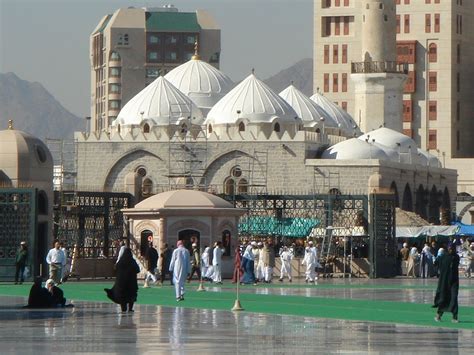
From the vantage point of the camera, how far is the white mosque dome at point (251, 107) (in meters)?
71.4

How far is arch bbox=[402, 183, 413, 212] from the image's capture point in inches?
2894

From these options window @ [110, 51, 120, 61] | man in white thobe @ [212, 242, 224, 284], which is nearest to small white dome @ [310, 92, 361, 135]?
man in white thobe @ [212, 242, 224, 284]

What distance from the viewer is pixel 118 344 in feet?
63.5

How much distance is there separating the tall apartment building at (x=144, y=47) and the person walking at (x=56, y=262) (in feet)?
375

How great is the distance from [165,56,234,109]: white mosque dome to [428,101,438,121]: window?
26.9 meters

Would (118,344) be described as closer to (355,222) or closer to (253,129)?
(355,222)

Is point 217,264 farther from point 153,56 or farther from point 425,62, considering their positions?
point 153,56

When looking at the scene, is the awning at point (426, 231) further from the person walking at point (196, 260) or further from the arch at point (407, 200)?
the arch at point (407, 200)

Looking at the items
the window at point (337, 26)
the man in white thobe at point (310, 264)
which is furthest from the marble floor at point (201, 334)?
the window at point (337, 26)

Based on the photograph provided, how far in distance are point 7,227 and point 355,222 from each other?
15.0 meters

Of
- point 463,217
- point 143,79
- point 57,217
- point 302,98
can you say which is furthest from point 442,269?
point 143,79

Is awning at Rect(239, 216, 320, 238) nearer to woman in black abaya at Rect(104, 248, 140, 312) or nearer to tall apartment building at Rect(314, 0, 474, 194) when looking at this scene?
woman in black abaya at Rect(104, 248, 140, 312)

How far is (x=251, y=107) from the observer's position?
71688 mm

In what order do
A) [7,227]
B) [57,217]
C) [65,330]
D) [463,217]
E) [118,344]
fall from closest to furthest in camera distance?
[118,344] < [65,330] < [7,227] < [57,217] < [463,217]
